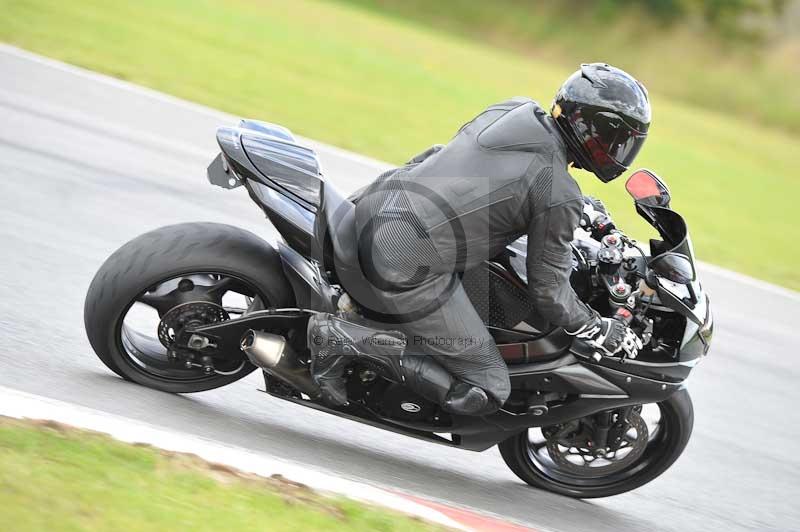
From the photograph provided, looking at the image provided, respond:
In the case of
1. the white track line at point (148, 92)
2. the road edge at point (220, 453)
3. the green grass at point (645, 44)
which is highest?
the green grass at point (645, 44)

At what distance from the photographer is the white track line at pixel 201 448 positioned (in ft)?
13.0

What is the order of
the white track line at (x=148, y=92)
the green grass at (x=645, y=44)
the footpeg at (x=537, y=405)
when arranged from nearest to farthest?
the footpeg at (x=537, y=405), the white track line at (x=148, y=92), the green grass at (x=645, y=44)

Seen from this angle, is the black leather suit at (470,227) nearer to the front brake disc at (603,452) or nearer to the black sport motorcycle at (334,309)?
the black sport motorcycle at (334,309)

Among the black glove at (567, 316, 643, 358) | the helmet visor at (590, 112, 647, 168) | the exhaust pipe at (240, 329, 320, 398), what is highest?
the helmet visor at (590, 112, 647, 168)

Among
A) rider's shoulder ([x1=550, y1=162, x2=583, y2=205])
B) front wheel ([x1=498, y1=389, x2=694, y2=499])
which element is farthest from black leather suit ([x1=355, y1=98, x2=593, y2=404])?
front wheel ([x1=498, y1=389, x2=694, y2=499])

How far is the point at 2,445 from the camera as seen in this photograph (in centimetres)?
358

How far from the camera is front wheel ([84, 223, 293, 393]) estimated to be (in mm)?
4277

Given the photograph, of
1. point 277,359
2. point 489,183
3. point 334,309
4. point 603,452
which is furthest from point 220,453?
point 603,452

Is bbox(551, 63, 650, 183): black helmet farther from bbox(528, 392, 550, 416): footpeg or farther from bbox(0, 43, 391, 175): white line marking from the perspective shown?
bbox(0, 43, 391, 175): white line marking

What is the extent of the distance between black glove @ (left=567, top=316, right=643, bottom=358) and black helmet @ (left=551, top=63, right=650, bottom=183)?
2.15 feet

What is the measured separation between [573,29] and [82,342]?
23.9m

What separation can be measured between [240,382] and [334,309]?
96 cm

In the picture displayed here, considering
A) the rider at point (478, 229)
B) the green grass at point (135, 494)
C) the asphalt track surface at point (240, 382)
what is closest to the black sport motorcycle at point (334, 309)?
the rider at point (478, 229)

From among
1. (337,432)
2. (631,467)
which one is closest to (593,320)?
(631,467)
